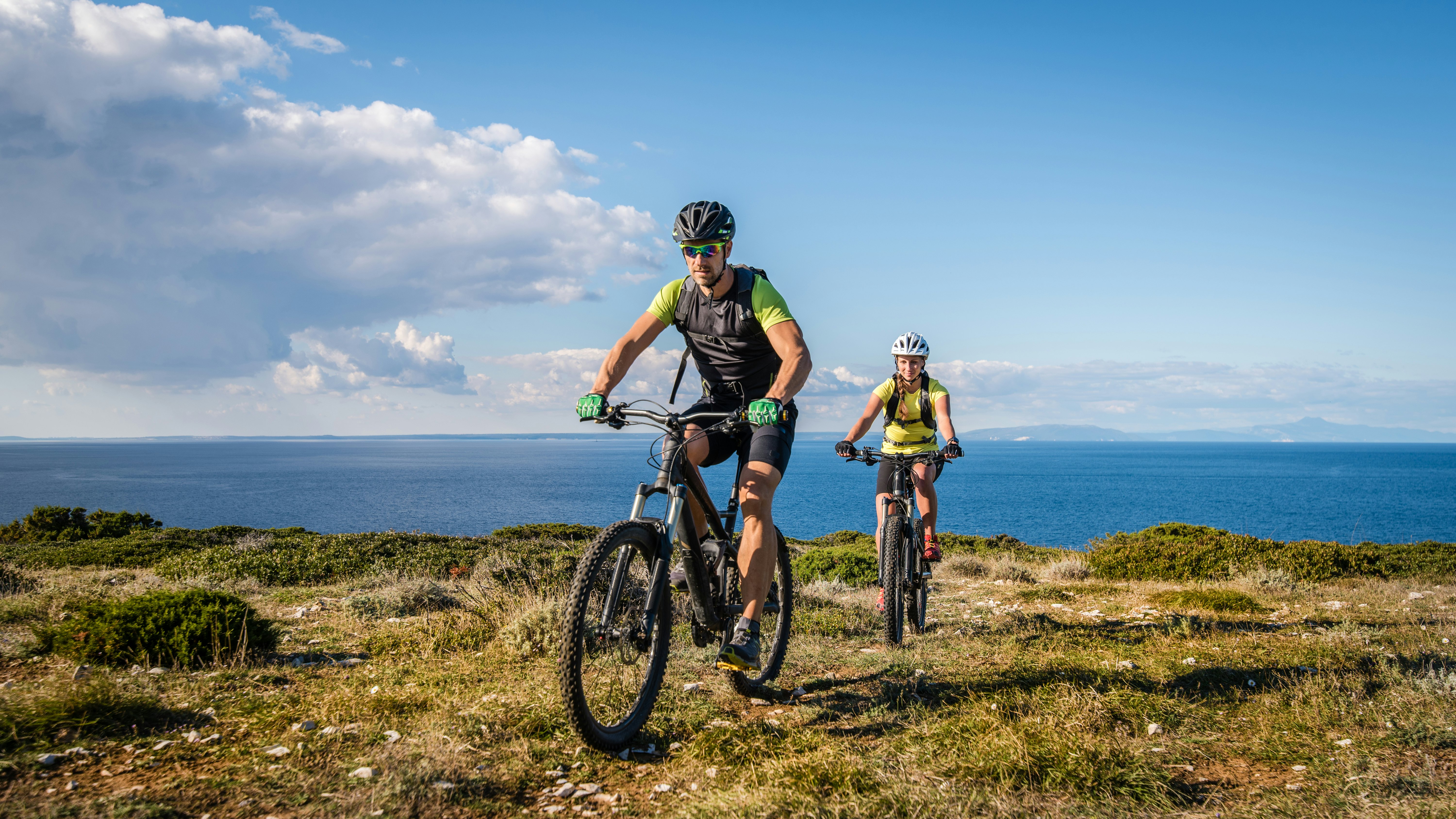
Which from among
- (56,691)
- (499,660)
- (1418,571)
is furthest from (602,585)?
(1418,571)

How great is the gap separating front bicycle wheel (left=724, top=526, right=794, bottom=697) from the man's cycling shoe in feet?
0.64

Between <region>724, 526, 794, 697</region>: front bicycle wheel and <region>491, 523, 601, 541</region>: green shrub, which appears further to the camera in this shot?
<region>491, 523, 601, 541</region>: green shrub

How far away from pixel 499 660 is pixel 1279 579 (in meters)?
11.8

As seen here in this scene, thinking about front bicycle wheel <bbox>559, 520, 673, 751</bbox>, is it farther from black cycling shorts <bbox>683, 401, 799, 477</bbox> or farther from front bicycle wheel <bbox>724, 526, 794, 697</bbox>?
black cycling shorts <bbox>683, 401, 799, 477</bbox>

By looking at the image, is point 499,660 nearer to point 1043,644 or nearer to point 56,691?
point 56,691

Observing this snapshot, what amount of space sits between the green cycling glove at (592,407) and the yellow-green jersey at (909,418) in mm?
4030

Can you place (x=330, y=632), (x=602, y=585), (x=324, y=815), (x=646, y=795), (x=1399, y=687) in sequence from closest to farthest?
(x=324, y=815)
(x=646, y=795)
(x=602, y=585)
(x=1399, y=687)
(x=330, y=632)

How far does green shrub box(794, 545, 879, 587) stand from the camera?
1193 cm

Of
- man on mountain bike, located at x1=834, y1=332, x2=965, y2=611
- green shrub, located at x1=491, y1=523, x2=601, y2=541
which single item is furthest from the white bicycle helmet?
green shrub, located at x1=491, y1=523, x2=601, y2=541

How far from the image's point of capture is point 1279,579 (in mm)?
11406

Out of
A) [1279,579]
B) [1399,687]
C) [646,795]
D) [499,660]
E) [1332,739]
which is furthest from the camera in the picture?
[1279,579]

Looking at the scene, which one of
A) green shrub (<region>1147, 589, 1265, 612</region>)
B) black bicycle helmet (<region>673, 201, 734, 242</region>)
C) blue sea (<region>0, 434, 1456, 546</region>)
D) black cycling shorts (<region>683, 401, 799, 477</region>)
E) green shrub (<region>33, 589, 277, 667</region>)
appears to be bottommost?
blue sea (<region>0, 434, 1456, 546</region>)

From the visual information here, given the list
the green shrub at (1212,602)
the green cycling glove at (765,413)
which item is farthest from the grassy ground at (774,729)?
the green shrub at (1212,602)

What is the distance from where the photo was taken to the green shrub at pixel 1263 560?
1285 centimetres
